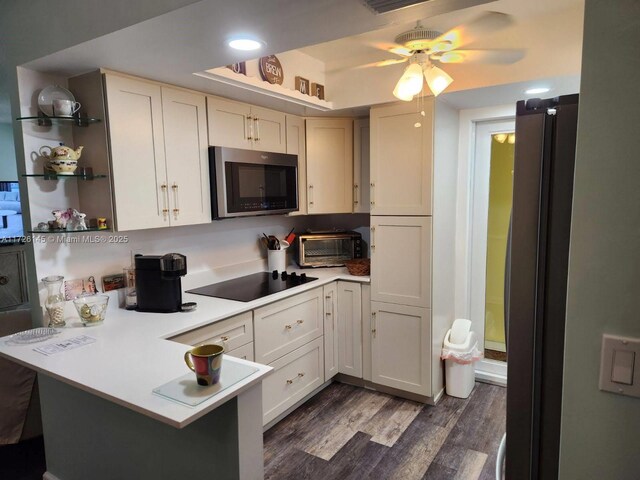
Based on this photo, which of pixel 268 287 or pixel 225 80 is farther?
pixel 268 287

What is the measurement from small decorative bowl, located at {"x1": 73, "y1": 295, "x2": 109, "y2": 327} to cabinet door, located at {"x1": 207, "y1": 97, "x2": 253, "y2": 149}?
1101 mm

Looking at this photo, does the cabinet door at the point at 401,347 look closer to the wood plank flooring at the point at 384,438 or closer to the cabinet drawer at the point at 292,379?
the wood plank flooring at the point at 384,438

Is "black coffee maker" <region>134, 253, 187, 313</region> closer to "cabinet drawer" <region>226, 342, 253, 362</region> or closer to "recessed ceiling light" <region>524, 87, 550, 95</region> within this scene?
"cabinet drawer" <region>226, 342, 253, 362</region>

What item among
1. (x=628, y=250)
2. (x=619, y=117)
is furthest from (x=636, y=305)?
(x=619, y=117)

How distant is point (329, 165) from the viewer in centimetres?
325

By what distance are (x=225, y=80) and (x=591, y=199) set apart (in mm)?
1888

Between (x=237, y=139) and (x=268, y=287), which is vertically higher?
(x=237, y=139)

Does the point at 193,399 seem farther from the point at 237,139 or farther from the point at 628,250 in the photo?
the point at 237,139

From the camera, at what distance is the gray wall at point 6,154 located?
5.37m

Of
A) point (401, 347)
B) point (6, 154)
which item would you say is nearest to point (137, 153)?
point (401, 347)

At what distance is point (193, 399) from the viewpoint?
48.7 inches

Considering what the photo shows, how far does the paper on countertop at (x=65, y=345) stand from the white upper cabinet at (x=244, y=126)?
50.7 inches

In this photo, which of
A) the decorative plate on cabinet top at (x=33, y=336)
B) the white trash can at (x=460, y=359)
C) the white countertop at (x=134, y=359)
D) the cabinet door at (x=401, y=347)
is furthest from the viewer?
the white trash can at (x=460, y=359)

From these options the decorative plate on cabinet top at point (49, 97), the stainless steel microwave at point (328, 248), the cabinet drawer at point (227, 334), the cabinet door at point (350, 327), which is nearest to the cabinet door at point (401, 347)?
the cabinet door at point (350, 327)
